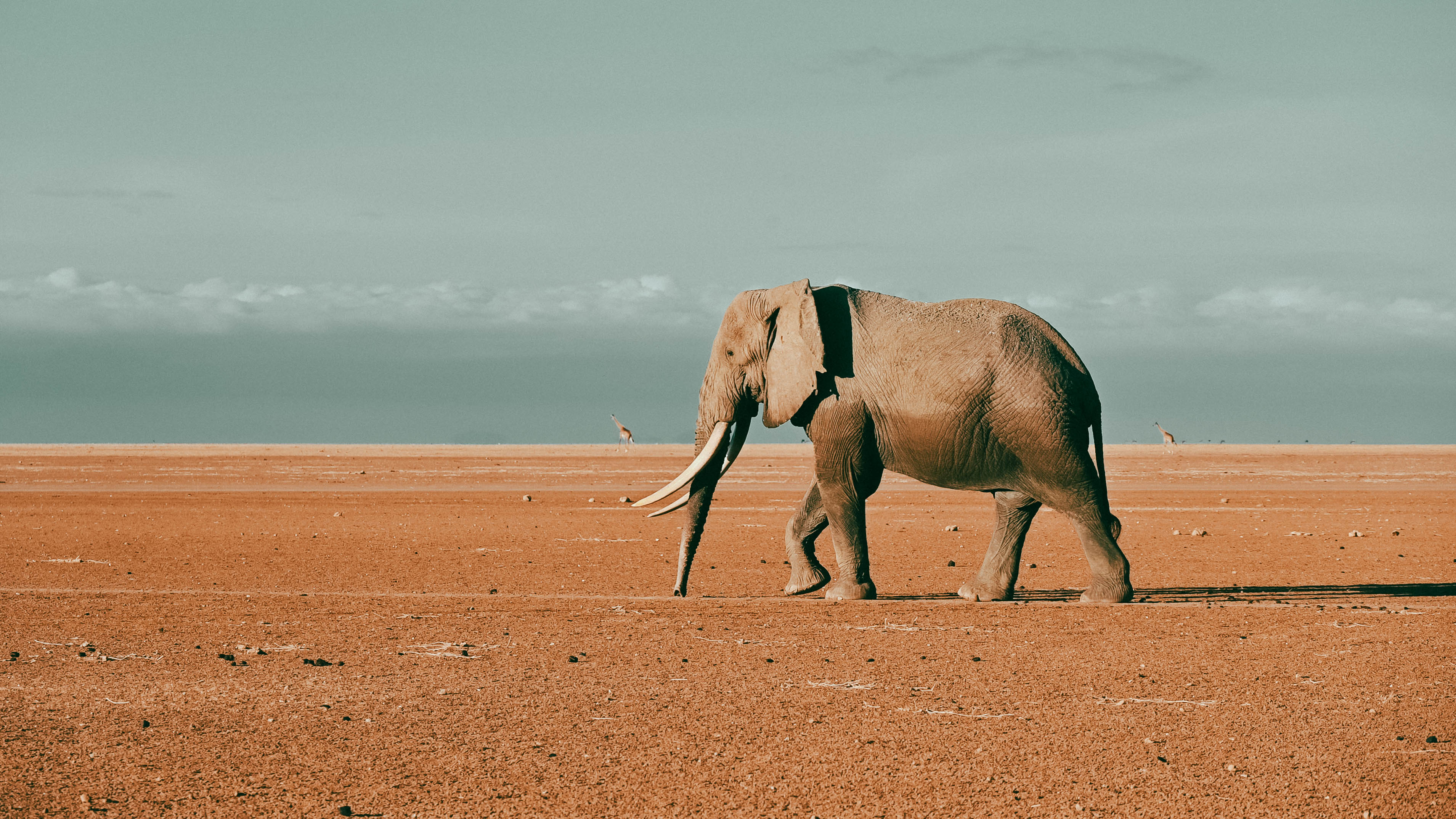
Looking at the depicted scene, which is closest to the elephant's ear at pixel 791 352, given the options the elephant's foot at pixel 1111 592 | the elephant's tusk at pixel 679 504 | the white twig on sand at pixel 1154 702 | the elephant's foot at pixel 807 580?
the elephant's tusk at pixel 679 504

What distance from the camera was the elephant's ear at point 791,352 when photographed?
42.0 ft

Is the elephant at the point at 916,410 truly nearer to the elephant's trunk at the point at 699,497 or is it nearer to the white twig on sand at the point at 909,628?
the elephant's trunk at the point at 699,497

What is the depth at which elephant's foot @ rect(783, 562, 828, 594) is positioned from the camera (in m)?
13.5

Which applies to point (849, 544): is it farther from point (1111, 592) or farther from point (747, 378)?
point (1111, 592)

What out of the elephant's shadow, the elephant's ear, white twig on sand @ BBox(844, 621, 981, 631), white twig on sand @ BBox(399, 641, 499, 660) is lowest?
the elephant's shadow

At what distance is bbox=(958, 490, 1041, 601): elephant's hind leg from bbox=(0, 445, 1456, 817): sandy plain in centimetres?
31

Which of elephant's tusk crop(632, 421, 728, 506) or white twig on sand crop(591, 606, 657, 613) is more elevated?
elephant's tusk crop(632, 421, 728, 506)

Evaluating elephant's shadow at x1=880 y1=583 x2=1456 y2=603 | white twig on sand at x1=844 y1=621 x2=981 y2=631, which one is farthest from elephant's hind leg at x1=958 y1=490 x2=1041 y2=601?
white twig on sand at x1=844 y1=621 x2=981 y2=631

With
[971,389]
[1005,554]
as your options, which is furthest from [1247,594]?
[971,389]

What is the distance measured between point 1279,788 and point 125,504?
2914 centimetres

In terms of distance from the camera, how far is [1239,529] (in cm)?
2325

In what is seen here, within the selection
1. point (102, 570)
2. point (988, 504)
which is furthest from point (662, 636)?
point (988, 504)

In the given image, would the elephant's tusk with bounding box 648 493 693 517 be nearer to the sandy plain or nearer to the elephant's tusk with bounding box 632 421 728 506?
the elephant's tusk with bounding box 632 421 728 506

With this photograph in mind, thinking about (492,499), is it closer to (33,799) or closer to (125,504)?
(125,504)
